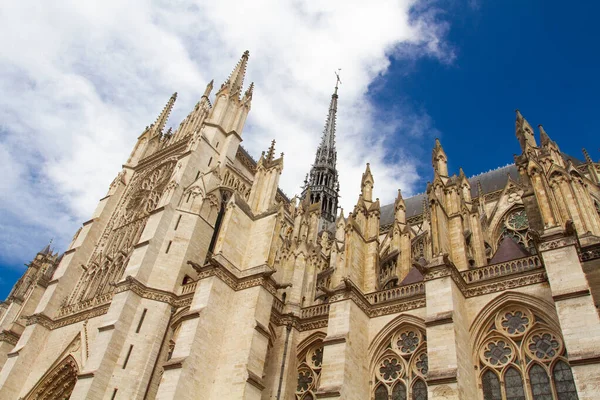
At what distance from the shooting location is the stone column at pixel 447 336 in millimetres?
10047

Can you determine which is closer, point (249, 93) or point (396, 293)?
point (396, 293)

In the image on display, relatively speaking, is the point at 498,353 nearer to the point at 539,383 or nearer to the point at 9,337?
the point at 539,383

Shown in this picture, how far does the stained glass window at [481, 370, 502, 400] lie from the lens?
1080 cm

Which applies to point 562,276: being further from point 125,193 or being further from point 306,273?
point 125,193

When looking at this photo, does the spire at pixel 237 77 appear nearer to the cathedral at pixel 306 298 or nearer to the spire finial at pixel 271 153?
the cathedral at pixel 306 298

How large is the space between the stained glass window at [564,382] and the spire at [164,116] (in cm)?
2172

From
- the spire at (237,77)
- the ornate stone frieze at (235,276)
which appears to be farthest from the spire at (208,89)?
the ornate stone frieze at (235,276)

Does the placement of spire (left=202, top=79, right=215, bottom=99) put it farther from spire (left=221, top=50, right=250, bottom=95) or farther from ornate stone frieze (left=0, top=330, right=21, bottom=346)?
ornate stone frieze (left=0, top=330, right=21, bottom=346)

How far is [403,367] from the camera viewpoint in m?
12.5

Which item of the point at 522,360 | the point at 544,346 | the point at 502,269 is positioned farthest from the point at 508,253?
the point at 522,360

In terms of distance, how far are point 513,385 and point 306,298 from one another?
7593mm

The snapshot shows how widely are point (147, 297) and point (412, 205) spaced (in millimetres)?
18277

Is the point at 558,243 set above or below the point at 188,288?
below

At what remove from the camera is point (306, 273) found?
17.2 m
